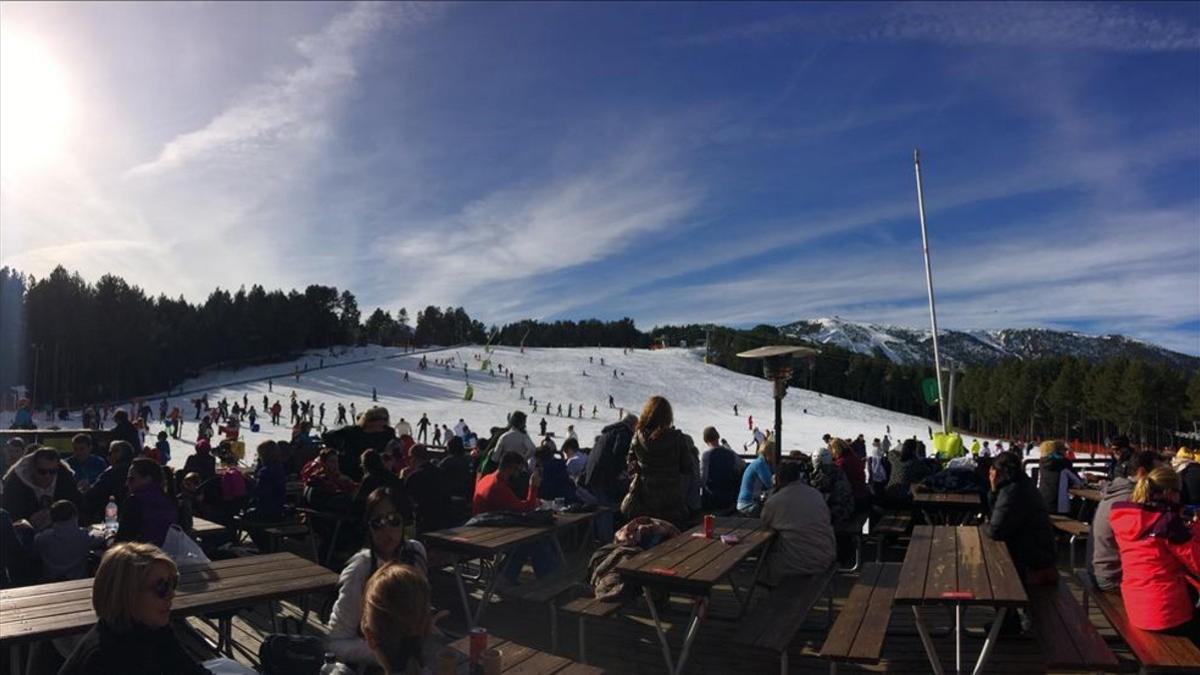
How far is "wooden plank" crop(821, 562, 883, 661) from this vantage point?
408 cm

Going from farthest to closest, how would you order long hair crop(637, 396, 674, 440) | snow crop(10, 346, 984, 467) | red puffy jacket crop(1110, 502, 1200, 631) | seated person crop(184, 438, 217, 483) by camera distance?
snow crop(10, 346, 984, 467)
seated person crop(184, 438, 217, 483)
long hair crop(637, 396, 674, 440)
red puffy jacket crop(1110, 502, 1200, 631)

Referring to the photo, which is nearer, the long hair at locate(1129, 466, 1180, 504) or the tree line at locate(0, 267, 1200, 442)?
the long hair at locate(1129, 466, 1180, 504)

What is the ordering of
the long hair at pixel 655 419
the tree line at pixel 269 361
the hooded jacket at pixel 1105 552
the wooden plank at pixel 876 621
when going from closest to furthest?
the wooden plank at pixel 876 621, the hooded jacket at pixel 1105 552, the long hair at pixel 655 419, the tree line at pixel 269 361

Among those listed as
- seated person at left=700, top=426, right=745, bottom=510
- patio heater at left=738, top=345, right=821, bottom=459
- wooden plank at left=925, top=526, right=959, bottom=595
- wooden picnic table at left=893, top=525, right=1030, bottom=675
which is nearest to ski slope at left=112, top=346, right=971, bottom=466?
seated person at left=700, top=426, right=745, bottom=510

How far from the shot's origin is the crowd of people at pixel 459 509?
270 cm

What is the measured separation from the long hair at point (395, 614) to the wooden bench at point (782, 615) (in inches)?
101

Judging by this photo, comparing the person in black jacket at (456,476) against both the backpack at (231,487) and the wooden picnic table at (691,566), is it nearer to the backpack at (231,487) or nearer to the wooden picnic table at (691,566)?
the backpack at (231,487)

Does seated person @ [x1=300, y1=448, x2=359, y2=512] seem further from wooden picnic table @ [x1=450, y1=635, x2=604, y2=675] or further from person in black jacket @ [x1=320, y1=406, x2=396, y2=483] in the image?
wooden picnic table @ [x1=450, y1=635, x2=604, y2=675]

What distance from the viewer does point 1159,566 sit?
4.36m

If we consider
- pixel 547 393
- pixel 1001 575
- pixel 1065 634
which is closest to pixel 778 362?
pixel 1001 575

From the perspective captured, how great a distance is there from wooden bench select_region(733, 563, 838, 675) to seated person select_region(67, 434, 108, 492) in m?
7.30

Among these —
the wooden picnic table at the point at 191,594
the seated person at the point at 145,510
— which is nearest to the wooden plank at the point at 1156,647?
the wooden picnic table at the point at 191,594

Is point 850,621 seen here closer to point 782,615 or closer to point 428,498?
point 782,615

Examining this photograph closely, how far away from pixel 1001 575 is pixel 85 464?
930cm
